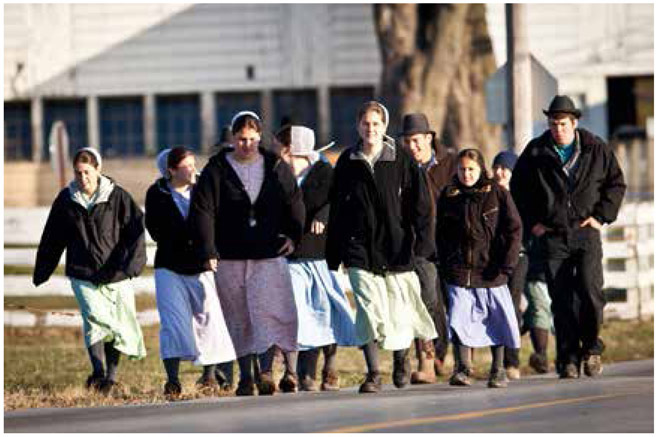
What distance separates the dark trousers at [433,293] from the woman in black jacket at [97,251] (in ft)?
6.96

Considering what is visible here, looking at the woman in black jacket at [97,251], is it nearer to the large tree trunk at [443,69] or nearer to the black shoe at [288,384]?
A: the black shoe at [288,384]

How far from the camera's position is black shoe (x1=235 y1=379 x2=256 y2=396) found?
16328 millimetres

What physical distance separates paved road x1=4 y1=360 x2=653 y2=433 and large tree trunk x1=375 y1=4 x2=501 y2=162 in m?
17.6

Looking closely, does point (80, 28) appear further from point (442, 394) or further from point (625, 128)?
point (442, 394)

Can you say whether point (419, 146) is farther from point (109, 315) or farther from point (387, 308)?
point (109, 315)

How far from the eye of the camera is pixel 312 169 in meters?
17.3

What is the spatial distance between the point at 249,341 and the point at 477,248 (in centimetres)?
190

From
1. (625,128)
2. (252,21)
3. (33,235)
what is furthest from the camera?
(252,21)

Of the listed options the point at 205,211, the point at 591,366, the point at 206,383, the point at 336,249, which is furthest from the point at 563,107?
the point at 206,383

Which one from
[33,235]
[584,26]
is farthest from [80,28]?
[33,235]

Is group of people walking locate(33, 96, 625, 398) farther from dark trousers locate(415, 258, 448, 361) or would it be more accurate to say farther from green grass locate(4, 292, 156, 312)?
green grass locate(4, 292, 156, 312)

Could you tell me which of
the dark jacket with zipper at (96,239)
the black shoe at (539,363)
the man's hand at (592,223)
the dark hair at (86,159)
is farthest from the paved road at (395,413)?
the black shoe at (539,363)

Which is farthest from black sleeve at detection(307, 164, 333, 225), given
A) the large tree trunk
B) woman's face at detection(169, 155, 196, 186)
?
the large tree trunk

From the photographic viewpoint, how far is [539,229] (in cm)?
1775
